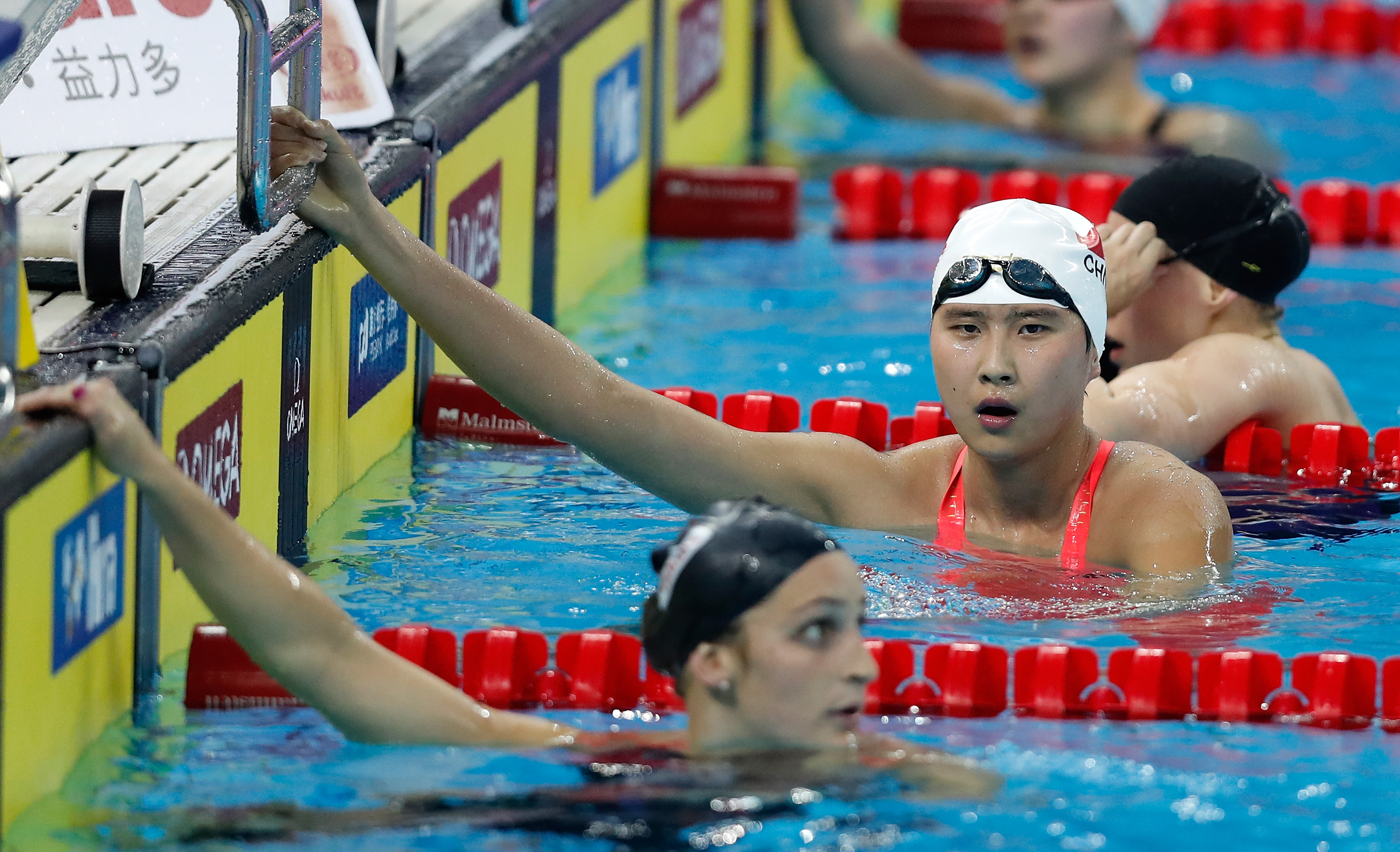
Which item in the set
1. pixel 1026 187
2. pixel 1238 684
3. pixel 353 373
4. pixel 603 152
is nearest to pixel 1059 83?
pixel 1026 187

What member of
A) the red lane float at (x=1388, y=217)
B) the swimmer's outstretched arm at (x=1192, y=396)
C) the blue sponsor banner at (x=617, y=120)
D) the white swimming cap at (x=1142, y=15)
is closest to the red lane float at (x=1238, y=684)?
the swimmer's outstretched arm at (x=1192, y=396)

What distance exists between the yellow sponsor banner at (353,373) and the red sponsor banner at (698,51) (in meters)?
2.84

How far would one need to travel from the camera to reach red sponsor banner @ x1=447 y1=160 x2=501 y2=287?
480cm

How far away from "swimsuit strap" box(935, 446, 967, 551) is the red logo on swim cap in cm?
40

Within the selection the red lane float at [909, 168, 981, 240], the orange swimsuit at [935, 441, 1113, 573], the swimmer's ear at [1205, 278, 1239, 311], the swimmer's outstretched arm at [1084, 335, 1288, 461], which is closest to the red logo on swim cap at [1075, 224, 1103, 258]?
the orange swimsuit at [935, 441, 1113, 573]

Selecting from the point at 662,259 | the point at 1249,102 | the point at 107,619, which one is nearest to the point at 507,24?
the point at 662,259

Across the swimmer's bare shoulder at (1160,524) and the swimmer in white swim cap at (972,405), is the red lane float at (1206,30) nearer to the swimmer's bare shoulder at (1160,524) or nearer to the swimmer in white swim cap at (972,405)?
the swimmer in white swim cap at (972,405)

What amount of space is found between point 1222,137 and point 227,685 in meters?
5.07

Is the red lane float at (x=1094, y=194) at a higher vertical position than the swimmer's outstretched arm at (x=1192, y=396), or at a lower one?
higher

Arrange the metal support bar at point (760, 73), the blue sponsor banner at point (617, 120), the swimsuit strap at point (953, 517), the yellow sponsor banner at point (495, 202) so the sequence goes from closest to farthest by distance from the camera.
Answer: the swimsuit strap at point (953, 517) < the yellow sponsor banner at point (495, 202) < the blue sponsor banner at point (617, 120) < the metal support bar at point (760, 73)

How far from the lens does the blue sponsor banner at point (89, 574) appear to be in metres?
2.74

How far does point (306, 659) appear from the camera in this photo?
2689mm

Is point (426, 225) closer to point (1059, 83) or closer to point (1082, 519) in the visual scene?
point (1082, 519)

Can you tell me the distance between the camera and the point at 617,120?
6.43 metres
